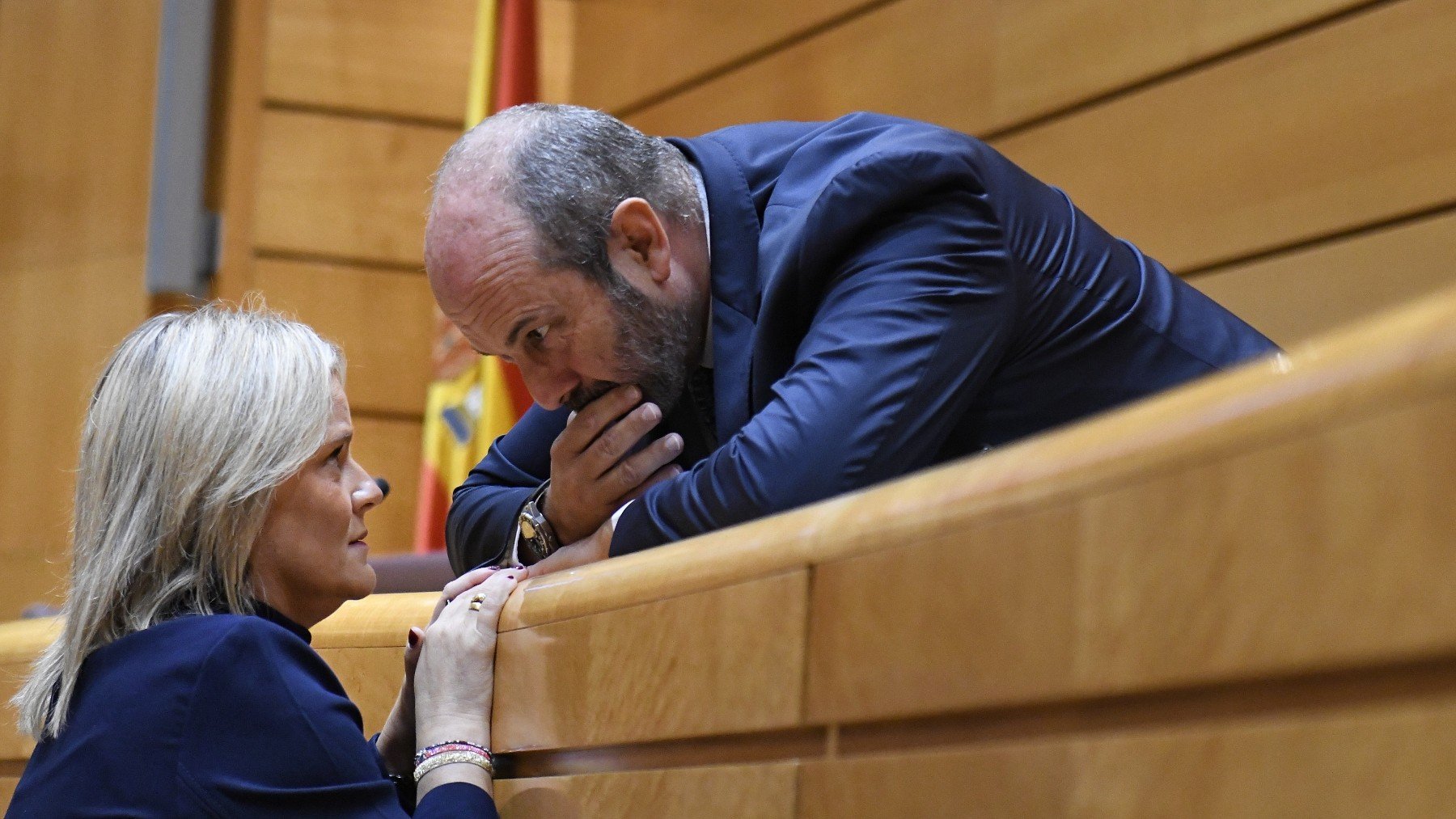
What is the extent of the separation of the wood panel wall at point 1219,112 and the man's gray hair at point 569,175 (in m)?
1.01

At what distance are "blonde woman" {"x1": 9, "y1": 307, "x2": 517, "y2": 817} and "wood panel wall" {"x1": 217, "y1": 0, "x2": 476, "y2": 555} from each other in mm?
2617

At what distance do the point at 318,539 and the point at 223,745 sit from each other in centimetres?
24

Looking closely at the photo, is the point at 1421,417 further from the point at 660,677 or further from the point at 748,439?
the point at 748,439

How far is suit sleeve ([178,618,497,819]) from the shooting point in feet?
3.59

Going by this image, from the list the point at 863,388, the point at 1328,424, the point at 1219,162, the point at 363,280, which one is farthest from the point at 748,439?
the point at 363,280

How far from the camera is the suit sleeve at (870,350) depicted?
1294 millimetres

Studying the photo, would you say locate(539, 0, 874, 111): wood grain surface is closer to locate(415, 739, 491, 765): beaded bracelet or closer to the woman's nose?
the woman's nose

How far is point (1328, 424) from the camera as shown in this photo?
0.60m

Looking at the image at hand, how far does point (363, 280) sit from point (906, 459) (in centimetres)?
287

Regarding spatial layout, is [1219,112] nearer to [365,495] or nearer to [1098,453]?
[365,495]

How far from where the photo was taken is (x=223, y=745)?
111cm

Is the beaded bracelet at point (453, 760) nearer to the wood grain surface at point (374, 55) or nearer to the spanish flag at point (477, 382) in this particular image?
the spanish flag at point (477, 382)

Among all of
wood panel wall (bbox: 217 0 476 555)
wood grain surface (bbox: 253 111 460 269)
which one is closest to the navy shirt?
wood panel wall (bbox: 217 0 476 555)

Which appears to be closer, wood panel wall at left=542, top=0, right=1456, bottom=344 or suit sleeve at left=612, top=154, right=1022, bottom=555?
suit sleeve at left=612, top=154, right=1022, bottom=555
